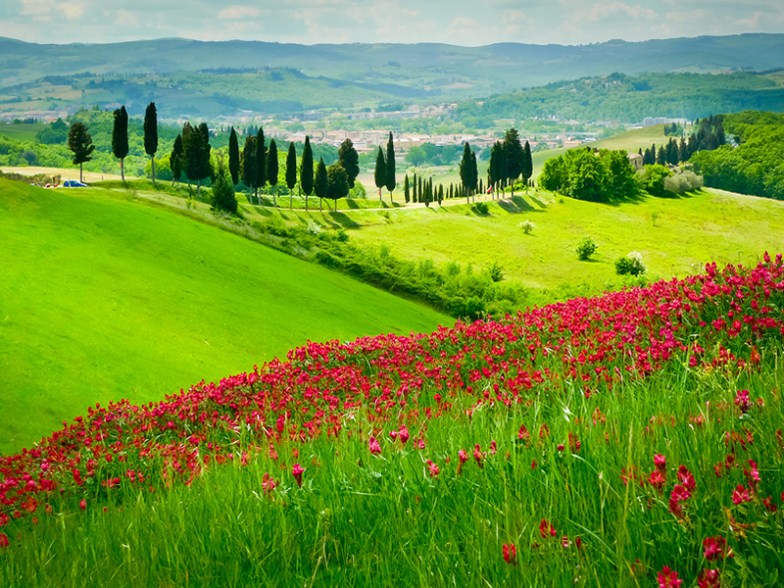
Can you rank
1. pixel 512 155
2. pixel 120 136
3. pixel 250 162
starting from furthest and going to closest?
1. pixel 512 155
2. pixel 250 162
3. pixel 120 136

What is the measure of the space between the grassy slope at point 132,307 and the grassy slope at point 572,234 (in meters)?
55.0

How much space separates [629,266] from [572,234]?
→ 2591cm

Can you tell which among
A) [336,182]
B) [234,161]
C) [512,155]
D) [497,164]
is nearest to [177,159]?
[234,161]

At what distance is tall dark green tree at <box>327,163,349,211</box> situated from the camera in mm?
125625

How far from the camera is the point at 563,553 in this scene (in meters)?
4.11

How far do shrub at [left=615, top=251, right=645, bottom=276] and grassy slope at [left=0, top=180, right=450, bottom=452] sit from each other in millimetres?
57804

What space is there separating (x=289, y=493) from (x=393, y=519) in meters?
1.02

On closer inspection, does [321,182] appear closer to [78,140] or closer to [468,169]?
[468,169]

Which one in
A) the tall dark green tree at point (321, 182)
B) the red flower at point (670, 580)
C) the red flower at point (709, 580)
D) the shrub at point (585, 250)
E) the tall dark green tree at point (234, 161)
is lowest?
the shrub at point (585, 250)

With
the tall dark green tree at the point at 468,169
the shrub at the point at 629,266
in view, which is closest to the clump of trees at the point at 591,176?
the tall dark green tree at the point at 468,169

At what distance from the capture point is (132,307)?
33781 millimetres

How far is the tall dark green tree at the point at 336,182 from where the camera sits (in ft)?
412

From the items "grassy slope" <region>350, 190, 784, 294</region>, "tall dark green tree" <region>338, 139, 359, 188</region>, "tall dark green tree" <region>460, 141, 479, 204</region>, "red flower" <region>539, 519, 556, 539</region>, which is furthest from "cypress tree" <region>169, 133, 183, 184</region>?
"red flower" <region>539, 519, 556, 539</region>

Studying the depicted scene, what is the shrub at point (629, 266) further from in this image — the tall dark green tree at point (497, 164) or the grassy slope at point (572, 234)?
the tall dark green tree at point (497, 164)
